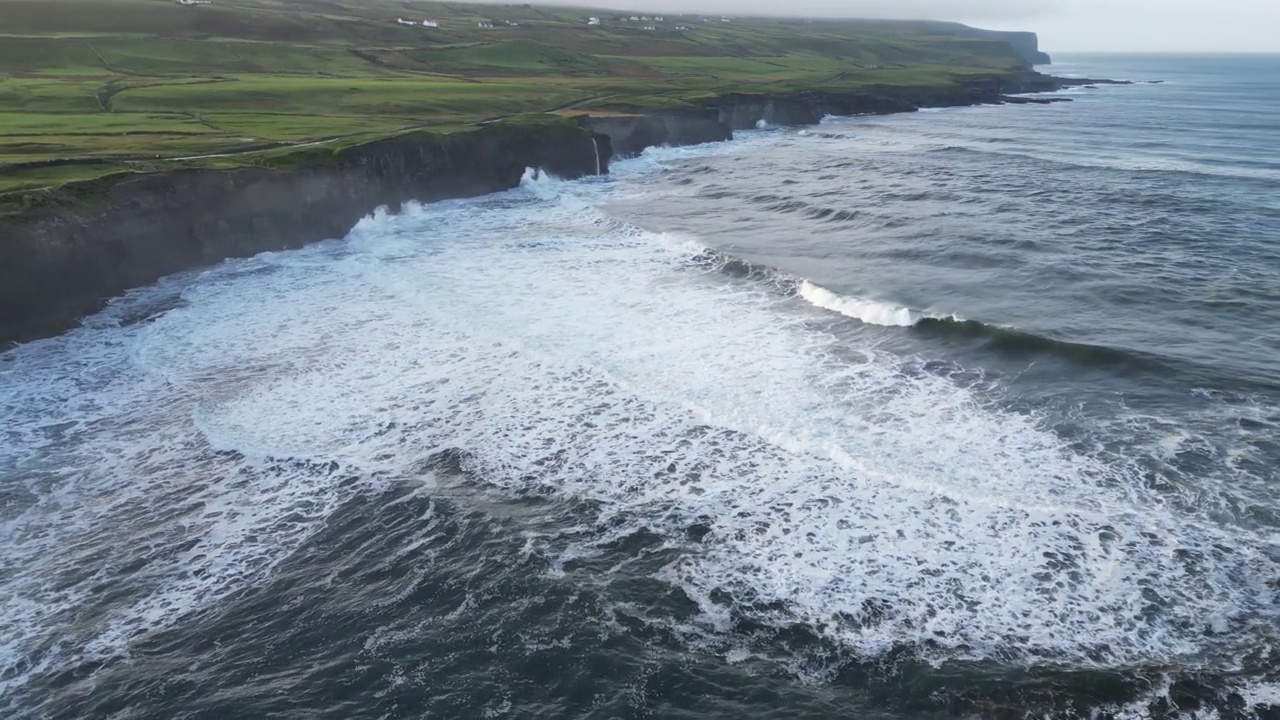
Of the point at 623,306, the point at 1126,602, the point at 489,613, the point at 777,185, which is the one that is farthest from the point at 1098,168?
the point at 489,613

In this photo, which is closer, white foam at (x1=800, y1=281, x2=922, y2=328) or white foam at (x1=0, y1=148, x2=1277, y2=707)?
white foam at (x1=0, y1=148, x2=1277, y2=707)

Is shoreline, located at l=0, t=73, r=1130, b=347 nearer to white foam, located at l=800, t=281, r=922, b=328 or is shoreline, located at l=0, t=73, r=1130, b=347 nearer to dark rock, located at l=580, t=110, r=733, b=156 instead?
dark rock, located at l=580, t=110, r=733, b=156

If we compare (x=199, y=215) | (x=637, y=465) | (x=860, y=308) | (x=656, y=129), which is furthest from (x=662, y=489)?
(x=656, y=129)

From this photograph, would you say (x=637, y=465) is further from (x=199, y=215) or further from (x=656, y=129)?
(x=656, y=129)

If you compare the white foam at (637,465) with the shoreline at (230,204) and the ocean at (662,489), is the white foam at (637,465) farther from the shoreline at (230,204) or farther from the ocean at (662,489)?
the shoreline at (230,204)

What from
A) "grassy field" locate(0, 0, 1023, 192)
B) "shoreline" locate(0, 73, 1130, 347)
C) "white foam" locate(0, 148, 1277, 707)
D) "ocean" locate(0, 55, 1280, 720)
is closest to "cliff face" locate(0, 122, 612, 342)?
"shoreline" locate(0, 73, 1130, 347)

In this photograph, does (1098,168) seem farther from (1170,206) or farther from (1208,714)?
(1208,714)
